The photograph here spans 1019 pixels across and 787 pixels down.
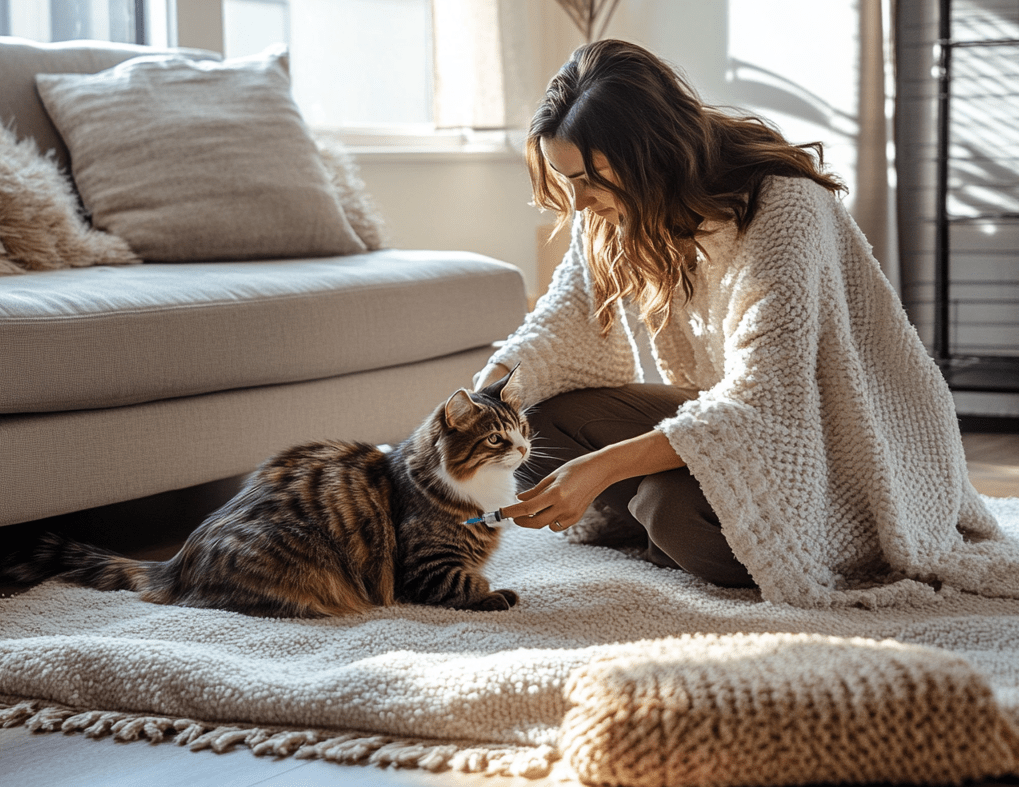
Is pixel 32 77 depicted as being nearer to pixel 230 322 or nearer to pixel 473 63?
pixel 230 322

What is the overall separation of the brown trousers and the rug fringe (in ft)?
1.81

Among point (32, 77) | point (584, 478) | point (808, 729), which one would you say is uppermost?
point (32, 77)

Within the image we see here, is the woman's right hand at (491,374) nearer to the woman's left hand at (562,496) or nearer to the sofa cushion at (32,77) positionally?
the woman's left hand at (562,496)

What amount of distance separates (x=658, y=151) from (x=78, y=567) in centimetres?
109

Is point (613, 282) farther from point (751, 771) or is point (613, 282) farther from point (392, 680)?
point (751, 771)

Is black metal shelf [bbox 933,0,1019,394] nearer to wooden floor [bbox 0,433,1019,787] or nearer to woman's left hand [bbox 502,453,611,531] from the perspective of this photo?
woman's left hand [bbox 502,453,611,531]

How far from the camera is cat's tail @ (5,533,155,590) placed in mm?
1595

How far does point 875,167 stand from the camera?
10.8 feet

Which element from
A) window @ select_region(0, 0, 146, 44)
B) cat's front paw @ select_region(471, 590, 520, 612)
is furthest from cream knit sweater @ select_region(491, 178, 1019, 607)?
window @ select_region(0, 0, 146, 44)

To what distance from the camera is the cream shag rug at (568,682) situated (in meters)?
0.97

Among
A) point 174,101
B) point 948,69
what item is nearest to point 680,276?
point 174,101

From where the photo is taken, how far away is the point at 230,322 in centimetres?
189

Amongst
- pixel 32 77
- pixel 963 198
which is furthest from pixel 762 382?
pixel 963 198

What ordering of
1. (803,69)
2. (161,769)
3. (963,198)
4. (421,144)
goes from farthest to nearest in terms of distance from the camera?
1. (421,144)
2. (803,69)
3. (963,198)
4. (161,769)
